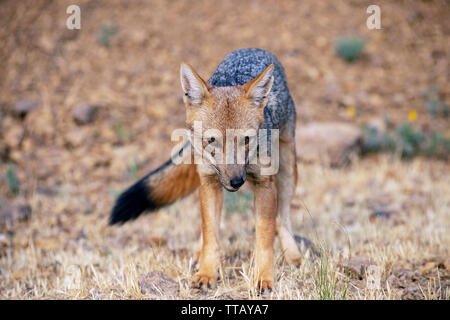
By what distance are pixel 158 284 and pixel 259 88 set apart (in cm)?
193

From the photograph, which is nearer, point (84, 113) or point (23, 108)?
point (84, 113)

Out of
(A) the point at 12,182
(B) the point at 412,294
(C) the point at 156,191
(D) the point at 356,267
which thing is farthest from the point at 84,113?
(B) the point at 412,294

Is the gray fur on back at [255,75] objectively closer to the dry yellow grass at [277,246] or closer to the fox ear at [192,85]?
the fox ear at [192,85]

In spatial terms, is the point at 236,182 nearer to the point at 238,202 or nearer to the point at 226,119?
the point at 226,119

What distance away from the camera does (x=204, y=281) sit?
13.3ft

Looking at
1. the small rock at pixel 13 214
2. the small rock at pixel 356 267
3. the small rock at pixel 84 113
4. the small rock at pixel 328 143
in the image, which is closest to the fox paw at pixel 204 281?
the small rock at pixel 356 267

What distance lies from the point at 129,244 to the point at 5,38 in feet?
26.8

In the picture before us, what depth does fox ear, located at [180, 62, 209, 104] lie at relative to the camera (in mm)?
3830

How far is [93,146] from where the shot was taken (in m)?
8.98

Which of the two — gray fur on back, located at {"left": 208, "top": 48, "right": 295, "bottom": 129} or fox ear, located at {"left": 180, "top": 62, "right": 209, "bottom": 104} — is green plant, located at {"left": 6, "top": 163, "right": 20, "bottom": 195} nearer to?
gray fur on back, located at {"left": 208, "top": 48, "right": 295, "bottom": 129}

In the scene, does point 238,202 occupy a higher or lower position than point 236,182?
lower

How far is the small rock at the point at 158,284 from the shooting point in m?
3.88

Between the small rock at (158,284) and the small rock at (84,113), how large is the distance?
5.93 m
